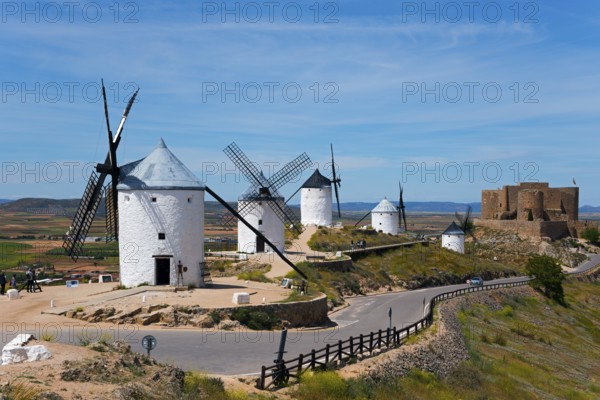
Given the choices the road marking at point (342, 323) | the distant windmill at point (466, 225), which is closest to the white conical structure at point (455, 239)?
the distant windmill at point (466, 225)

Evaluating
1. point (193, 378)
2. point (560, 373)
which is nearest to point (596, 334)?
point (560, 373)

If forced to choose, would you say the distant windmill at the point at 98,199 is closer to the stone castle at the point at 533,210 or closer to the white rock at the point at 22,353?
the white rock at the point at 22,353

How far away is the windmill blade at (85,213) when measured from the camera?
2911cm

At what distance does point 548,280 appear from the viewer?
5281 centimetres

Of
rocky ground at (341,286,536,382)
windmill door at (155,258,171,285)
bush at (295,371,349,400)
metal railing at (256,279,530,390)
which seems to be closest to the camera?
bush at (295,371,349,400)

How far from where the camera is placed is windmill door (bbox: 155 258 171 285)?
28.8 meters

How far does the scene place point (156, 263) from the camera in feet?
94.3

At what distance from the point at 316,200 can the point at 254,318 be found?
38792 mm

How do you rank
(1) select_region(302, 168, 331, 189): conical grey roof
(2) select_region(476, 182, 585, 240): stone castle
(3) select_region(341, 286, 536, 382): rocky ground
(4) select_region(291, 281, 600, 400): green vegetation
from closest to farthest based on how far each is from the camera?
1. (4) select_region(291, 281, 600, 400): green vegetation
2. (3) select_region(341, 286, 536, 382): rocky ground
3. (1) select_region(302, 168, 331, 189): conical grey roof
4. (2) select_region(476, 182, 585, 240): stone castle

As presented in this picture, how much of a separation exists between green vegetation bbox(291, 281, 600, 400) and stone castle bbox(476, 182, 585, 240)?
25374 mm

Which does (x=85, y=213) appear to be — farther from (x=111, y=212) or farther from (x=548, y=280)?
(x=548, y=280)

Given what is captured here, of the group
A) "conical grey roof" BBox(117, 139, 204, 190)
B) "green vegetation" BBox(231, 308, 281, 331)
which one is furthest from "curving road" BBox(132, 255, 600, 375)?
"conical grey roof" BBox(117, 139, 204, 190)

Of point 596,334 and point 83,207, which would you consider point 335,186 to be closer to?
point 596,334

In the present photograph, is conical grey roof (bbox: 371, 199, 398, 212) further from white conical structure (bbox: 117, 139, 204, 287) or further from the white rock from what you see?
the white rock
